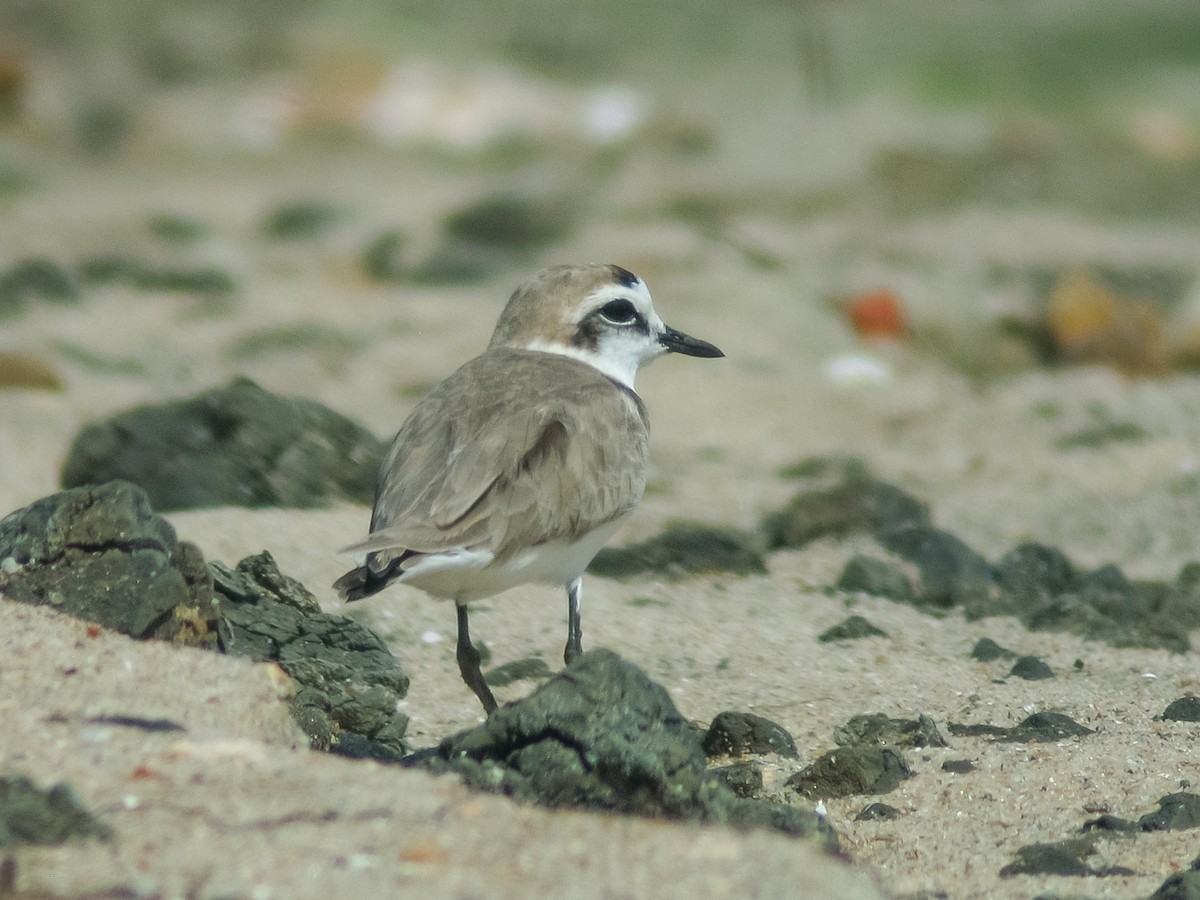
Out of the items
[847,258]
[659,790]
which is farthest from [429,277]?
[659,790]

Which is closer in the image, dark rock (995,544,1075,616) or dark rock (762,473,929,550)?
dark rock (995,544,1075,616)

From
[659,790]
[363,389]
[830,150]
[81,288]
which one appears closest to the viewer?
[659,790]

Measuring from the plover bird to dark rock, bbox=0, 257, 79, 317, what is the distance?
4657 mm

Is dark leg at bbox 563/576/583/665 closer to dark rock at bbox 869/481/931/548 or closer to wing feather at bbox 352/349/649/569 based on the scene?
wing feather at bbox 352/349/649/569

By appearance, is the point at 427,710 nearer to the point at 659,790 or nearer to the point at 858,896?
the point at 659,790

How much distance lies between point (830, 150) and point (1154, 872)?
8.75m

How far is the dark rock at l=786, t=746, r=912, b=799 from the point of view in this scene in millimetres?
3482

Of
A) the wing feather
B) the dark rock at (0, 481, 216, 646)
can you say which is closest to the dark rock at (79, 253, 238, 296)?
the wing feather

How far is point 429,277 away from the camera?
9.05 meters

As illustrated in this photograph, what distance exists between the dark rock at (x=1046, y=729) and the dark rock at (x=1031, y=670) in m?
0.38

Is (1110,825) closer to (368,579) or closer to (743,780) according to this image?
(743,780)

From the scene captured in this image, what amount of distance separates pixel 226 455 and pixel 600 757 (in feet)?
9.01

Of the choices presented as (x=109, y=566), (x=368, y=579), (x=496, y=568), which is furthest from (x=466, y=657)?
(x=109, y=566)

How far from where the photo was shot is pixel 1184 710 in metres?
3.84
